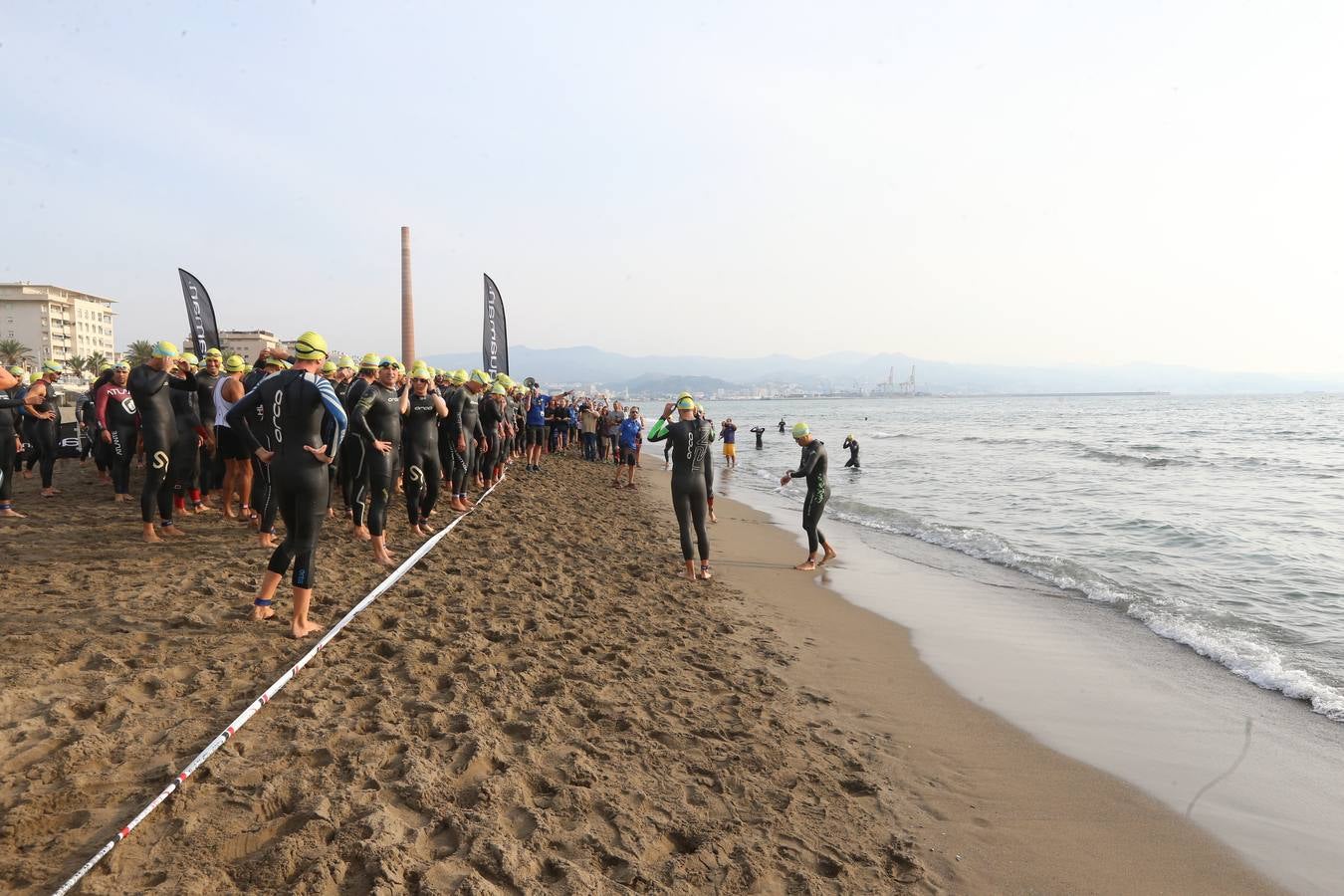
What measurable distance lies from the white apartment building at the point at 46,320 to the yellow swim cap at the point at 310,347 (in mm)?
112386

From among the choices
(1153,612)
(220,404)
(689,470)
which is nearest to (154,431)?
(220,404)

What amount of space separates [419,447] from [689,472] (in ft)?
9.41

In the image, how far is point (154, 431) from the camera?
22.7 ft

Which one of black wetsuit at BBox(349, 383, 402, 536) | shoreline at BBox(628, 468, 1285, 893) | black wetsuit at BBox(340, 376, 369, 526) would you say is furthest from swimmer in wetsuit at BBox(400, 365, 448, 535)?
shoreline at BBox(628, 468, 1285, 893)

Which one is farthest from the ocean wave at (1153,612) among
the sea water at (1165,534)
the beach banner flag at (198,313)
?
the beach banner flag at (198,313)

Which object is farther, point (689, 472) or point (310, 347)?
point (689, 472)

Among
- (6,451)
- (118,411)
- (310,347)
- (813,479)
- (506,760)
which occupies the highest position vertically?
(310,347)

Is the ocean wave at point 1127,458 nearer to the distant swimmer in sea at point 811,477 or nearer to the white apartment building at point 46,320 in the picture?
the distant swimmer in sea at point 811,477

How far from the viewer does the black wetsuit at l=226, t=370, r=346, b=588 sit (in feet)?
15.2

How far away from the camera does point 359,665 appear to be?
14.1 ft

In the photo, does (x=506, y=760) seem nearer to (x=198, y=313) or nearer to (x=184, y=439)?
(x=184, y=439)

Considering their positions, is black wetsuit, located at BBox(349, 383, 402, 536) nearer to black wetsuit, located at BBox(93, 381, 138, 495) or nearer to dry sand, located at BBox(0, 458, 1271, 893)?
dry sand, located at BBox(0, 458, 1271, 893)

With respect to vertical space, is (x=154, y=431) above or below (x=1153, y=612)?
above

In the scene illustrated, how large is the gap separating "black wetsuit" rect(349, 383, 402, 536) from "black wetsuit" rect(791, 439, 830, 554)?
4.45 m
